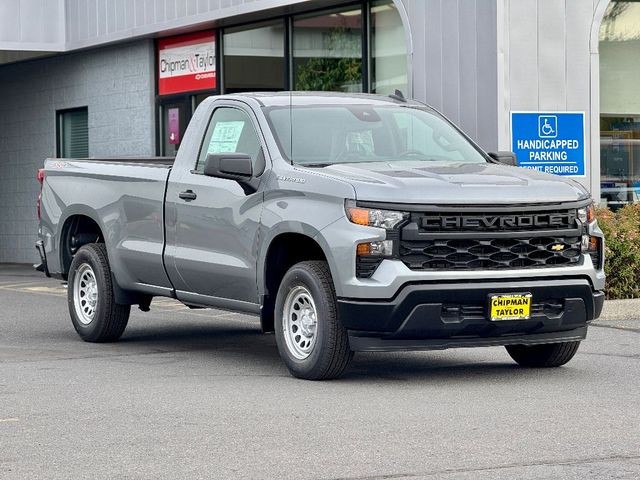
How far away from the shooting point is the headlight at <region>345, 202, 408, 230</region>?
9.25m

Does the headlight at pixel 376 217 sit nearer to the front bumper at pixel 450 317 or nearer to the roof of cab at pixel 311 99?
the front bumper at pixel 450 317

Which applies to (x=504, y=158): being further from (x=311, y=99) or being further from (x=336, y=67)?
(x=336, y=67)

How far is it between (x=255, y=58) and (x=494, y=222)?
12.0m

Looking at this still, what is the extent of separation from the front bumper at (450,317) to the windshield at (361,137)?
144cm

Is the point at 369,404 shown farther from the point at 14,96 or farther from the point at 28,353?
the point at 14,96

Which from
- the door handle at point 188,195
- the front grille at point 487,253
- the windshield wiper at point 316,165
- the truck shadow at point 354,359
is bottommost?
the truck shadow at point 354,359

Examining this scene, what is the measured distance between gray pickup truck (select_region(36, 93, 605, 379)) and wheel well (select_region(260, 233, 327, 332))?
0.01 metres

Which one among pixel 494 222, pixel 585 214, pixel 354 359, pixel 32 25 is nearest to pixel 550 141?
pixel 354 359

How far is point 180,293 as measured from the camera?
1127cm

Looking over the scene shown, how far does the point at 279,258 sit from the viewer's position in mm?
10164

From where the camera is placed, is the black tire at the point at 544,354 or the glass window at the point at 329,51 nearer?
the black tire at the point at 544,354

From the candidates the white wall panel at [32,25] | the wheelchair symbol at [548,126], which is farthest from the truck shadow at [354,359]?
the white wall panel at [32,25]

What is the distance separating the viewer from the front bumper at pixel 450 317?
30.2 ft

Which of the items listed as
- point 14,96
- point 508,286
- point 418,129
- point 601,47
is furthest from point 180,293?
point 14,96
